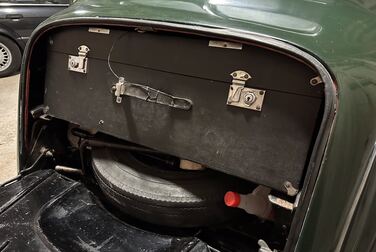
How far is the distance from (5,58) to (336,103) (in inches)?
183

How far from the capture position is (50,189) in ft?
4.70

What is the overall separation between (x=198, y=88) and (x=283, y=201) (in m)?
0.38

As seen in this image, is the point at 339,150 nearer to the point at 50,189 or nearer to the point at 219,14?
the point at 219,14

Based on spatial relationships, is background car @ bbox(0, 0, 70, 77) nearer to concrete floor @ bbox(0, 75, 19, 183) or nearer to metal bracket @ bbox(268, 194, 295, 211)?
concrete floor @ bbox(0, 75, 19, 183)

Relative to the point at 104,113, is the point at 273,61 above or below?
above

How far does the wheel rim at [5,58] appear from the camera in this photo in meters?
4.59

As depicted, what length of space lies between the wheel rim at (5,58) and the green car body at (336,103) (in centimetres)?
414

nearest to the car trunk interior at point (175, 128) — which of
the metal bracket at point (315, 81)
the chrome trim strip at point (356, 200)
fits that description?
the metal bracket at point (315, 81)

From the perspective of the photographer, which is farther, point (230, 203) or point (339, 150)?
point (230, 203)

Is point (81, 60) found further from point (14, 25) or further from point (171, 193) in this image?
point (14, 25)

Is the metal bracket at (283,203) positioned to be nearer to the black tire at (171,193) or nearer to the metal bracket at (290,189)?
the metal bracket at (290,189)

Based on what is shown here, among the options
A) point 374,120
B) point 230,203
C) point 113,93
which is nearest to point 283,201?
point 230,203

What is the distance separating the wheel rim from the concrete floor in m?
0.15

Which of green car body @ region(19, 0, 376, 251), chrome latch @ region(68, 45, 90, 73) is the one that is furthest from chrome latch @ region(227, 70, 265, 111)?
chrome latch @ region(68, 45, 90, 73)
